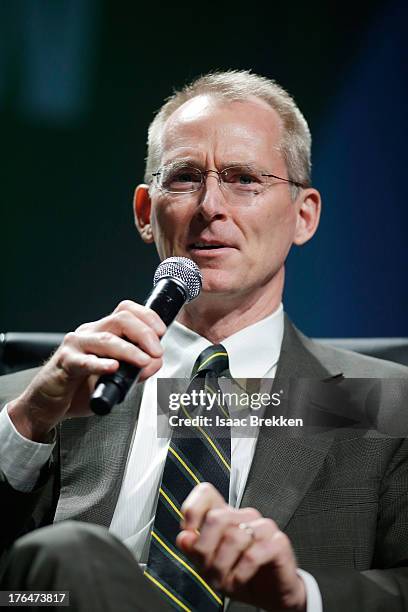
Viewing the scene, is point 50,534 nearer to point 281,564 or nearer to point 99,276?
point 281,564

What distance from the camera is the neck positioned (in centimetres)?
167

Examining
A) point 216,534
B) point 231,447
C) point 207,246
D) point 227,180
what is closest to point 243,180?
point 227,180

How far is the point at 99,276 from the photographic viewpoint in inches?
96.9

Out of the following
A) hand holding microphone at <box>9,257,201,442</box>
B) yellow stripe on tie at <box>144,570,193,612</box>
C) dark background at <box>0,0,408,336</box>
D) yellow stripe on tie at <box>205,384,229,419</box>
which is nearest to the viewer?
hand holding microphone at <box>9,257,201,442</box>

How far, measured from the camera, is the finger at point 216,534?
890mm

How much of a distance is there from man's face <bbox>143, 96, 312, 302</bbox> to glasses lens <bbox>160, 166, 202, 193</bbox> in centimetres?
2

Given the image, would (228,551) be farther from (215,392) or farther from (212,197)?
(212,197)

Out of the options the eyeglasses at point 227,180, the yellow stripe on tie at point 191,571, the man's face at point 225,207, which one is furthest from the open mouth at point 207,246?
the yellow stripe on tie at point 191,571

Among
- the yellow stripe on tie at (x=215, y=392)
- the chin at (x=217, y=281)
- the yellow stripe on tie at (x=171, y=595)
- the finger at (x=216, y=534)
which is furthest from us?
the chin at (x=217, y=281)

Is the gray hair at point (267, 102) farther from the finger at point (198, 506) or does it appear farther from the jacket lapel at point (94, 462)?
the finger at point (198, 506)

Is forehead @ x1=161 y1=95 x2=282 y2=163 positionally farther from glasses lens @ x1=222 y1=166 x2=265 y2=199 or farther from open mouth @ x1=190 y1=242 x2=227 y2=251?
open mouth @ x1=190 y1=242 x2=227 y2=251

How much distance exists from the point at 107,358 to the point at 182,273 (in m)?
0.24

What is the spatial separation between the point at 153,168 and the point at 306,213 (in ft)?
1.23

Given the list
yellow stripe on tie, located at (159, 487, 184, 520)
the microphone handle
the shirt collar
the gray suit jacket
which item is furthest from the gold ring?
the shirt collar
